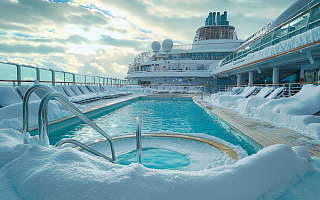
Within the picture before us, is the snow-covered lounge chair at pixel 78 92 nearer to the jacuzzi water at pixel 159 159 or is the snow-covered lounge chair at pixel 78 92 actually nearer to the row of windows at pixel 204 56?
the jacuzzi water at pixel 159 159

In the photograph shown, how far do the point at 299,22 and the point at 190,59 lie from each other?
19.5m

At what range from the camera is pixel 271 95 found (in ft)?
21.3

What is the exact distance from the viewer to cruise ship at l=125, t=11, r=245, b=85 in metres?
23.7

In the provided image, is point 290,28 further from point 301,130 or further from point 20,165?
point 20,165

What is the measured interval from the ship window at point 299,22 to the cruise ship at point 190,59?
1465 cm

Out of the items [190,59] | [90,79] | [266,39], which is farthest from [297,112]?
[190,59]

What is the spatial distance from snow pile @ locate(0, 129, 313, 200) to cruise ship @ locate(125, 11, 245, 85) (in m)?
21.8

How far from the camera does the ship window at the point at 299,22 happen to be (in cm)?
642

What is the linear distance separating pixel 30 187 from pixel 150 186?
60cm

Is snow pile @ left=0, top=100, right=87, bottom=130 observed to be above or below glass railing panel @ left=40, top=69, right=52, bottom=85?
below

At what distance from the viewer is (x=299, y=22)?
6773 millimetres

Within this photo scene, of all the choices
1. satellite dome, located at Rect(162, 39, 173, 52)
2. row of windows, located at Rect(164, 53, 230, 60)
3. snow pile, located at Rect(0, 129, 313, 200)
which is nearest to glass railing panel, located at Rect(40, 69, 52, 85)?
snow pile, located at Rect(0, 129, 313, 200)

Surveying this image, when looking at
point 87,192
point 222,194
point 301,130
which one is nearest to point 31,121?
point 87,192

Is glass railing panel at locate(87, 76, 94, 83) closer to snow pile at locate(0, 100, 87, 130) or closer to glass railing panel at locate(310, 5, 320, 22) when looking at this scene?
snow pile at locate(0, 100, 87, 130)
